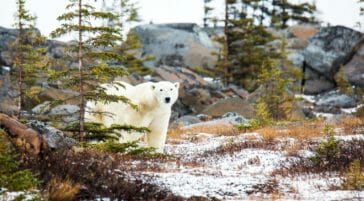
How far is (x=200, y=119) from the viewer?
2970 cm

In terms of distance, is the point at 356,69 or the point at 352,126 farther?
the point at 356,69

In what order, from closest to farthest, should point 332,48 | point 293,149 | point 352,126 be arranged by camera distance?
point 293,149
point 352,126
point 332,48

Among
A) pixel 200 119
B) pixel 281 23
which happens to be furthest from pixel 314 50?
pixel 200 119

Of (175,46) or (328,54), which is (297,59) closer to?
(328,54)

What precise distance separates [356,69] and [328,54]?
8.80 feet

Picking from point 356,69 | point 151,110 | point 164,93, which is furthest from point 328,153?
point 356,69

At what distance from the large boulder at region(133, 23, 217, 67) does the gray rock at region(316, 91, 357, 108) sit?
41.7 feet

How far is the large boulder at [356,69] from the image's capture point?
4458 cm

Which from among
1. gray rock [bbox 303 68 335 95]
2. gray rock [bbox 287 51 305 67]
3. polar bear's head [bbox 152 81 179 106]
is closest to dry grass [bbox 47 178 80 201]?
polar bear's head [bbox 152 81 179 106]

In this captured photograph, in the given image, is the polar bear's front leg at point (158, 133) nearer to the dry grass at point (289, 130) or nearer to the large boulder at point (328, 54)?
the dry grass at point (289, 130)

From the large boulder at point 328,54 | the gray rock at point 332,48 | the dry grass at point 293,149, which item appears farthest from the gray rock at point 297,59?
the dry grass at point 293,149

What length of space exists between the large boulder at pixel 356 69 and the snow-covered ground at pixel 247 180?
33067mm

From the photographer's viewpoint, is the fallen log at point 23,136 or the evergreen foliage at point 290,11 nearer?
the fallen log at point 23,136

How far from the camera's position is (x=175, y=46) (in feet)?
175
